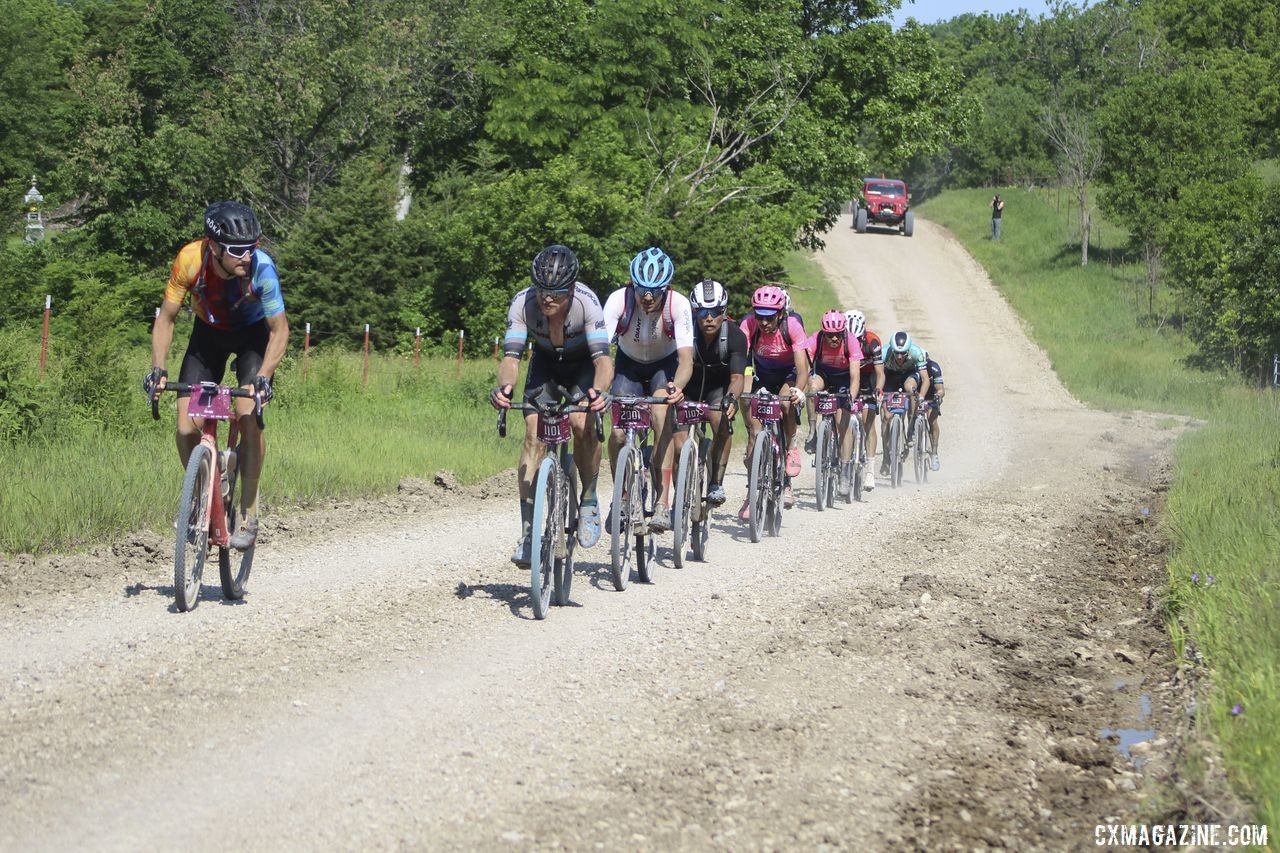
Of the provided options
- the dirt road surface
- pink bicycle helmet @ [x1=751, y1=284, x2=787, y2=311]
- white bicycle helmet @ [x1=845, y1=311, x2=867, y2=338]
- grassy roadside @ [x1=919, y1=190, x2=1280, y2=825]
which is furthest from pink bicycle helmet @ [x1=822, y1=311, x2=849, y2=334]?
grassy roadside @ [x1=919, y1=190, x2=1280, y2=825]

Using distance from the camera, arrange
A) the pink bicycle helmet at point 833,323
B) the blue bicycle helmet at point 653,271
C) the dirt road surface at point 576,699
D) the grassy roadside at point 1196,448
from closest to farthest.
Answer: the dirt road surface at point 576,699 → the grassy roadside at point 1196,448 → the blue bicycle helmet at point 653,271 → the pink bicycle helmet at point 833,323

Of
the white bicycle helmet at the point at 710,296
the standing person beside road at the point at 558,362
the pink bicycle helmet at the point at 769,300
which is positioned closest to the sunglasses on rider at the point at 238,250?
the standing person beside road at the point at 558,362

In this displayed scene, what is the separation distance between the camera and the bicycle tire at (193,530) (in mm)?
7934

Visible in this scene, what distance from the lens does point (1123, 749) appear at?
672cm

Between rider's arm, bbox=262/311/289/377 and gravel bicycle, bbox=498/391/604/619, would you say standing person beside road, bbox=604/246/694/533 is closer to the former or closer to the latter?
gravel bicycle, bbox=498/391/604/619

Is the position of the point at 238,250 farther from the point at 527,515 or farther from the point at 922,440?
the point at 922,440

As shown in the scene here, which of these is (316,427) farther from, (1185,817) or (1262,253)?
(1262,253)

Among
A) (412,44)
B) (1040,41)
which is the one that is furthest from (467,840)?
(1040,41)

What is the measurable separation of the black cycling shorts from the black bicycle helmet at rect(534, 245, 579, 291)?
168cm

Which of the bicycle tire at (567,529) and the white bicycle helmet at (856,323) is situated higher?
the white bicycle helmet at (856,323)

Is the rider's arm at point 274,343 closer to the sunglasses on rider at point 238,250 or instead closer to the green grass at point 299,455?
the sunglasses on rider at point 238,250

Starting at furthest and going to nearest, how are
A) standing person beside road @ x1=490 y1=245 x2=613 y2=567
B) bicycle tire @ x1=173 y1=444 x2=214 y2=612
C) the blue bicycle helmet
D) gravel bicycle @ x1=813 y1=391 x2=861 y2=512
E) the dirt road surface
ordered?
gravel bicycle @ x1=813 y1=391 x2=861 y2=512, the blue bicycle helmet, standing person beside road @ x1=490 y1=245 x2=613 y2=567, bicycle tire @ x1=173 y1=444 x2=214 y2=612, the dirt road surface

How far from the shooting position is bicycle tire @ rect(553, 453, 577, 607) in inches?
356

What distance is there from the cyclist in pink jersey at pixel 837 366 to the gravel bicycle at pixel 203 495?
834 centimetres
